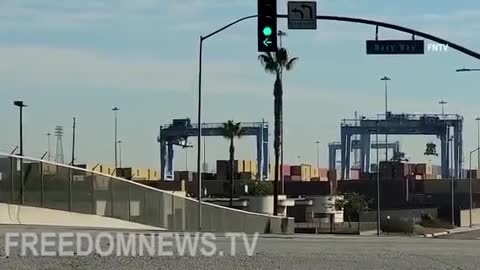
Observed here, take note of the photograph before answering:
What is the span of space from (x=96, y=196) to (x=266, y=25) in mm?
14760

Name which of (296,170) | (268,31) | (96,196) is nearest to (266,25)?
(268,31)

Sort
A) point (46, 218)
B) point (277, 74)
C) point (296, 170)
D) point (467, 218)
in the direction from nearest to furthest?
point (46, 218) → point (277, 74) → point (467, 218) → point (296, 170)

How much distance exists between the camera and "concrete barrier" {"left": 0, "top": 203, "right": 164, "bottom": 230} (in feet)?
101

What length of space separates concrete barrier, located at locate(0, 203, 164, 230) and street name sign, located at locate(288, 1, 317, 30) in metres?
12.4

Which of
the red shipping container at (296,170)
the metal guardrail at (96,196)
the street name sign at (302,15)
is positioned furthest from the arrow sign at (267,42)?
the red shipping container at (296,170)

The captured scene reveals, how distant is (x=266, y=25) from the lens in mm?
23781

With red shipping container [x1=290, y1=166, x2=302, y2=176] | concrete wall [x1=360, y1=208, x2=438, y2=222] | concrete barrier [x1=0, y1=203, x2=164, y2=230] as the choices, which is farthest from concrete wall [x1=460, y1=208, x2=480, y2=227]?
concrete barrier [x1=0, y1=203, x2=164, y2=230]

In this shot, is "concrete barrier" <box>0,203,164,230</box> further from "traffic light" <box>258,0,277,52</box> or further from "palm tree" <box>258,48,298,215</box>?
"palm tree" <box>258,48,298,215</box>

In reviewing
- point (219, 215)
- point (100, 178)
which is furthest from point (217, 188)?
point (100, 178)

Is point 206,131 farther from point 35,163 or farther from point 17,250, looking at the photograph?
point 17,250

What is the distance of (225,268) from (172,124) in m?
128

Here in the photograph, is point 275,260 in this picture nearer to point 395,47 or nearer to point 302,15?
point 302,15

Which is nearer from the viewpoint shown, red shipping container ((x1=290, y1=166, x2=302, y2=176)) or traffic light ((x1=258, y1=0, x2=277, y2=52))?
traffic light ((x1=258, y1=0, x2=277, y2=52))

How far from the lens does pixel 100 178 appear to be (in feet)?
119
